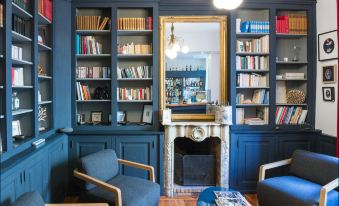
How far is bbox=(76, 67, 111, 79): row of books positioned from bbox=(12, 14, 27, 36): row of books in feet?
3.65

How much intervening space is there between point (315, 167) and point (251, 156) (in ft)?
3.08

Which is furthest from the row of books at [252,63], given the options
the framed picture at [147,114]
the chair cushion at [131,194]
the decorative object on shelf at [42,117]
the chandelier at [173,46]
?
the decorative object on shelf at [42,117]

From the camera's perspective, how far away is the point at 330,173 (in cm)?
273

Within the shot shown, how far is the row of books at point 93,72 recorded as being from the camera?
12.3 ft

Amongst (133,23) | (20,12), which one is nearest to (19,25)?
(20,12)

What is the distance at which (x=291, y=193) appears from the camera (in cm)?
261

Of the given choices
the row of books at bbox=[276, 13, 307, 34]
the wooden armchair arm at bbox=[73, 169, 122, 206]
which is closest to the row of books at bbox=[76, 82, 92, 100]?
the wooden armchair arm at bbox=[73, 169, 122, 206]

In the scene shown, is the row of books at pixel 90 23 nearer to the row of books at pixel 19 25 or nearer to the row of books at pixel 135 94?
the row of books at pixel 135 94

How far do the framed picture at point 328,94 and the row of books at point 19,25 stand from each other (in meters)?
3.61

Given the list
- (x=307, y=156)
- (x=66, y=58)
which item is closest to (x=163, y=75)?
(x=66, y=58)

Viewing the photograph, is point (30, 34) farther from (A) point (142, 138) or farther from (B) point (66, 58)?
(A) point (142, 138)

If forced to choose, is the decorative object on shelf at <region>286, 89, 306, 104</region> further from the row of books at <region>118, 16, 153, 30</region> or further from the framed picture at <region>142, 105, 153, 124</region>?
the row of books at <region>118, 16, 153, 30</region>

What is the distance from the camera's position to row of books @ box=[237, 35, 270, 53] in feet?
12.3

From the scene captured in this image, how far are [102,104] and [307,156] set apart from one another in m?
2.76
